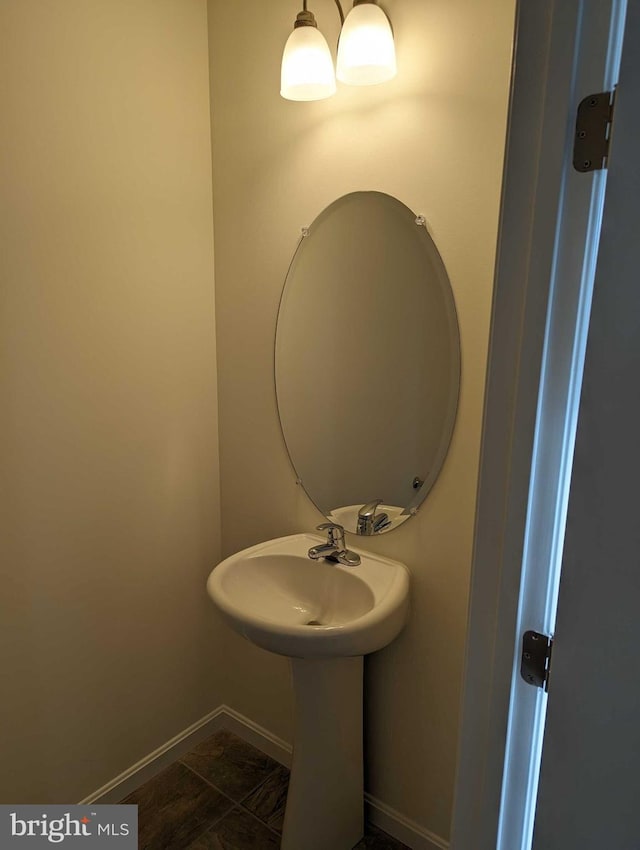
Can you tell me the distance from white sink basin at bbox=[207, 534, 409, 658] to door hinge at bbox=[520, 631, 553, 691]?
1.72 feet

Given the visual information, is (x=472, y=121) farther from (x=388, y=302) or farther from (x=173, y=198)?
(x=173, y=198)

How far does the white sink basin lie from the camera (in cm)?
131

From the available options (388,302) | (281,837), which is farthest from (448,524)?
(281,837)

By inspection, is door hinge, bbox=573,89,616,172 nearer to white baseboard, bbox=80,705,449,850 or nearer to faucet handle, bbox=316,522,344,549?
faucet handle, bbox=316,522,344,549

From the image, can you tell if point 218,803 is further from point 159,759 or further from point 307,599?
point 307,599

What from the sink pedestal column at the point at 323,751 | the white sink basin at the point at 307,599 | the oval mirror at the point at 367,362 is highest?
the oval mirror at the point at 367,362

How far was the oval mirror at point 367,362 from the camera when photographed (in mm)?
1442

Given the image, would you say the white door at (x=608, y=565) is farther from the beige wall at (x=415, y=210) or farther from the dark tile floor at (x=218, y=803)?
the dark tile floor at (x=218, y=803)

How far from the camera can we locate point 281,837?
66.2 inches

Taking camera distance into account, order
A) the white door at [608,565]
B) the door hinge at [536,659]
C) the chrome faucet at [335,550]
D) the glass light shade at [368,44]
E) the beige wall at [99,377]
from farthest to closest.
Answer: the chrome faucet at [335,550] → the beige wall at [99,377] → the glass light shade at [368,44] → the door hinge at [536,659] → the white door at [608,565]

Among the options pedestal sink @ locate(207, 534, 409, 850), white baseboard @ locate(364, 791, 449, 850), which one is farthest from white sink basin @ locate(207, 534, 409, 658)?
white baseboard @ locate(364, 791, 449, 850)

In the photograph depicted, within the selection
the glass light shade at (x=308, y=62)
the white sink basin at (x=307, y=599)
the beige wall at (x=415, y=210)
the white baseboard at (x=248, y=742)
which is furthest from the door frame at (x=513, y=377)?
the white baseboard at (x=248, y=742)

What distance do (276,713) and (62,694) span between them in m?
0.72

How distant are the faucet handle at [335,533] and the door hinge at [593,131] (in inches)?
43.9
